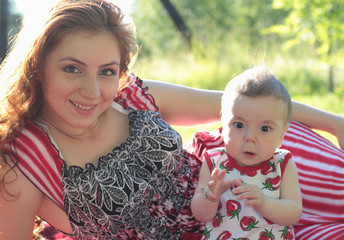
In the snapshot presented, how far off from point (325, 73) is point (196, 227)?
8535 mm

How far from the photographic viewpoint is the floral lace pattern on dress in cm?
192

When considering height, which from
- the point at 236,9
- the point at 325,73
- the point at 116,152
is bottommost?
the point at 116,152

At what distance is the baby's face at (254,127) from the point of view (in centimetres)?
184

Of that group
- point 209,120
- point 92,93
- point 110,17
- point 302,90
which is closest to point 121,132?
point 92,93

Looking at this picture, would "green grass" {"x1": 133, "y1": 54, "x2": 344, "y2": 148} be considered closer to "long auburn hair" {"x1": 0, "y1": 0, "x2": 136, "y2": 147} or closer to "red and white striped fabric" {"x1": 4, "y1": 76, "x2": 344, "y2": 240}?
"red and white striped fabric" {"x1": 4, "y1": 76, "x2": 344, "y2": 240}

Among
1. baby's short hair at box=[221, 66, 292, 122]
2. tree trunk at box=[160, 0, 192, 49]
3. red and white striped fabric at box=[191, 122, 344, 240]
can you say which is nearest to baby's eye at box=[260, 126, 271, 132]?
baby's short hair at box=[221, 66, 292, 122]

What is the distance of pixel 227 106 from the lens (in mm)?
1936

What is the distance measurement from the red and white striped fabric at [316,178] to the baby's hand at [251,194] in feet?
1.77

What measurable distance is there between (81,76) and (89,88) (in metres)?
0.06

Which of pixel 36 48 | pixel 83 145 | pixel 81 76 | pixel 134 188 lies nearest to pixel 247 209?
pixel 134 188

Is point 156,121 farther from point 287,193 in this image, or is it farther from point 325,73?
point 325,73

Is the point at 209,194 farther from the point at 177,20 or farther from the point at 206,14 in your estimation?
the point at 206,14

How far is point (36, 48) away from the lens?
6.07 ft

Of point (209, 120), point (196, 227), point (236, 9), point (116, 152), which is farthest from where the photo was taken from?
point (236, 9)
